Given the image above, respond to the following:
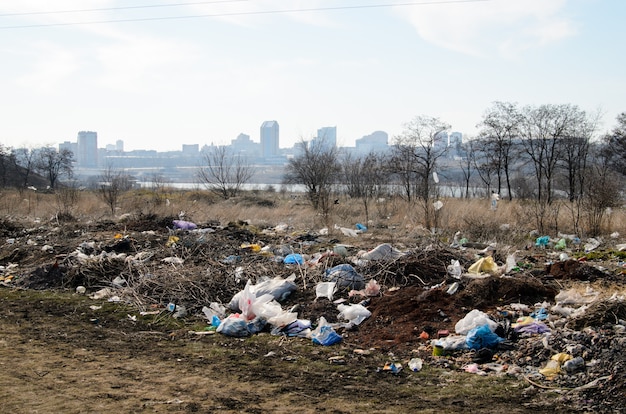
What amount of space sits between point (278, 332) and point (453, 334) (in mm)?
1590

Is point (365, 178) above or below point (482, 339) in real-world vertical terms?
above

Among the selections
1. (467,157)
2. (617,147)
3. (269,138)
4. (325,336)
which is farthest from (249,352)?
(269,138)

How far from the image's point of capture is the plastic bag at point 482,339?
4.62 meters

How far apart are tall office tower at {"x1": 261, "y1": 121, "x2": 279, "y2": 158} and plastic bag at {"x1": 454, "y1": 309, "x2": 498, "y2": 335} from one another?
502 ft

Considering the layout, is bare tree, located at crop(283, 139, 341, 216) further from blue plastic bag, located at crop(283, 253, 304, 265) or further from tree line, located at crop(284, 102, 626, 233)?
blue plastic bag, located at crop(283, 253, 304, 265)

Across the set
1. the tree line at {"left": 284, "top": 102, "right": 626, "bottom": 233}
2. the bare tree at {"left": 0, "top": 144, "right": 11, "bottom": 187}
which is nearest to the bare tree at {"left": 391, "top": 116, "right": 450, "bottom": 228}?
the tree line at {"left": 284, "top": 102, "right": 626, "bottom": 233}

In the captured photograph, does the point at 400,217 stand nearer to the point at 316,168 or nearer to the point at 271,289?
the point at 271,289

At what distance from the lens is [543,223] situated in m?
11.8

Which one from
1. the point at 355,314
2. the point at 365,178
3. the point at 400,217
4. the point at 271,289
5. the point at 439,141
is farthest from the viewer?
the point at 439,141

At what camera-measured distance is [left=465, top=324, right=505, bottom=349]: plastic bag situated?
182 inches

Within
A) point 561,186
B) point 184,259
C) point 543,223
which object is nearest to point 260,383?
point 184,259

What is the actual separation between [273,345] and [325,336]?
1.52 feet

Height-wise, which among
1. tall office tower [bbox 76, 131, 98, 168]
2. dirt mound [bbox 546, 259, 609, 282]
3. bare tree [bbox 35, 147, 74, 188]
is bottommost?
dirt mound [bbox 546, 259, 609, 282]

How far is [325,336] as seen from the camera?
5.13 metres
